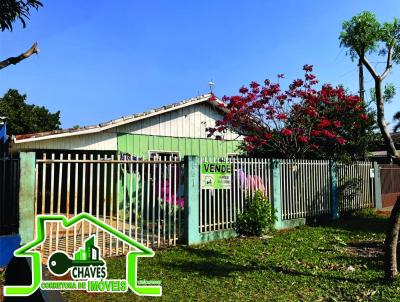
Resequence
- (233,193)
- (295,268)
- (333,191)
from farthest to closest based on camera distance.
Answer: (333,191) < (233,193) < (295,268)

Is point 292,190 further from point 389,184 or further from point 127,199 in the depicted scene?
point 389,184

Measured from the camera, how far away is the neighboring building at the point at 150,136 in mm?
12766

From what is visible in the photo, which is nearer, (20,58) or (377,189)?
(20,58)

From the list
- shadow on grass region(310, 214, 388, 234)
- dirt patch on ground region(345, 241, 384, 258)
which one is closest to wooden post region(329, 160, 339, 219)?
shadow on grass region(310, 214, 388, 234)

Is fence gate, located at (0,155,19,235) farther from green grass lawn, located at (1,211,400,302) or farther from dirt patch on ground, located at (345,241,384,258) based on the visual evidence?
dirt patch on ground, located at (345,241,384,258)

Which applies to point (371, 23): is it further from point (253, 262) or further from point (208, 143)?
point (208, 143)

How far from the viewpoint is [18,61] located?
5.73 m

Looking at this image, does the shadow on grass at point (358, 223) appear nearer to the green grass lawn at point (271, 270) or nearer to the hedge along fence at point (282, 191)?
the hedge along fence at point (282, 191)

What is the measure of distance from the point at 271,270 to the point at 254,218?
3108mm

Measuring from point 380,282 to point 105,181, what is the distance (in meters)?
4.99

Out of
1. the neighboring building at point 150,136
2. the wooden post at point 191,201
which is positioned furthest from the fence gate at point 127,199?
the neighboring building at point 150,136

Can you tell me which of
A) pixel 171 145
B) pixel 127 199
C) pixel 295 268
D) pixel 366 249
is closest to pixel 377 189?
pixel 366 249

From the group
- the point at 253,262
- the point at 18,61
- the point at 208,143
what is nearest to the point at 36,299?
the point at 18,61

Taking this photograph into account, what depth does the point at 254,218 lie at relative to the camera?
10.1m
